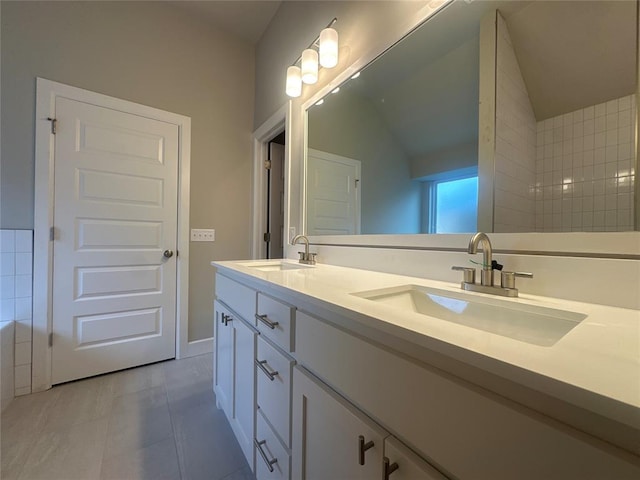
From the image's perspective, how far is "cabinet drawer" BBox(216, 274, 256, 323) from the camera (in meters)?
1.04

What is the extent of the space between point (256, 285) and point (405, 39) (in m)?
1.20

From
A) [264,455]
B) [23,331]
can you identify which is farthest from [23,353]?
[264,455]

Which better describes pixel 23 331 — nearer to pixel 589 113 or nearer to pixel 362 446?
pixel 362 446

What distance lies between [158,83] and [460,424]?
268cm

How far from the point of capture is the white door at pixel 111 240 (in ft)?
5.74

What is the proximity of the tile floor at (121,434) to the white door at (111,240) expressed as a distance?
258mm

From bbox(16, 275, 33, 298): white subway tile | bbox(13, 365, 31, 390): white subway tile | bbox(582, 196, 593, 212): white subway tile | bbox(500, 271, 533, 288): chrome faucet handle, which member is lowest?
bbox(13, 365, 31, 390): white subway tile

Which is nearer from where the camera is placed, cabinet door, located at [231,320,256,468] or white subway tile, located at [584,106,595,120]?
white subway tile, located at [584,106,595,120]

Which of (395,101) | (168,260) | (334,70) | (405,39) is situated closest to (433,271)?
(395,101)

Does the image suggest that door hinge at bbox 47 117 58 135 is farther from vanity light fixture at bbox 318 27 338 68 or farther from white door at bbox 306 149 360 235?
vanity light fixture at bbox 318 27 338 68

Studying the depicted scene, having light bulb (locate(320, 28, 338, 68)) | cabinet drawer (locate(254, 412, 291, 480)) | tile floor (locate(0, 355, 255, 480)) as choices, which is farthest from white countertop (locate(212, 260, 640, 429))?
light bulb (locate(320, 28, 338, 68))

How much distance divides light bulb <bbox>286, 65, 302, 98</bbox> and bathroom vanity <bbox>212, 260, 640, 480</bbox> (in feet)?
4.41

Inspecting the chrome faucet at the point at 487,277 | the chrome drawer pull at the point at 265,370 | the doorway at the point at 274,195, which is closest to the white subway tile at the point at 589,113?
the chrome faucet at the point at 487,277

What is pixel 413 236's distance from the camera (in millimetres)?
1078
